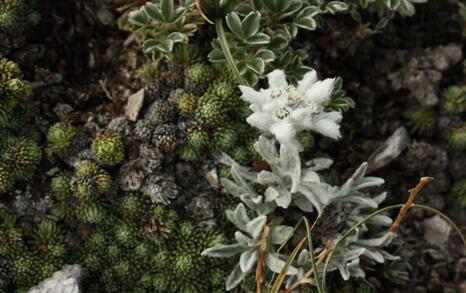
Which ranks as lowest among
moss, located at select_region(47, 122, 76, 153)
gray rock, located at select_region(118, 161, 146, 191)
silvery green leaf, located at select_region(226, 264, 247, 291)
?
silvery green leaf, located at select_region(226, 264, 247, 291)

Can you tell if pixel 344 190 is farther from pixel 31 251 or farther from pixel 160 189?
pixel 31 251

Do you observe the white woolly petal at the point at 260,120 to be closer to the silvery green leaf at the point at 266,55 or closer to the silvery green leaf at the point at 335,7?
the silvery green leaf at the point at 266,55

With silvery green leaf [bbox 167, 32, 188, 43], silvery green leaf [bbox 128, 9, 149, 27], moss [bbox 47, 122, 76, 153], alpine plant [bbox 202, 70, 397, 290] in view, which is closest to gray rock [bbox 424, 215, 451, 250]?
alpine plant [bbox 202, 70, 397, 290]

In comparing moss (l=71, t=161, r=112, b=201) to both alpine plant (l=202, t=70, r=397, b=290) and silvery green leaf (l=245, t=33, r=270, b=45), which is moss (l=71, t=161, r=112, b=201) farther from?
silvery green leaf (l=245, t=33, r=270, b=45)

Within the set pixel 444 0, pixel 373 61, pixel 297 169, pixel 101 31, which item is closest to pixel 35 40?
pixel 101 31

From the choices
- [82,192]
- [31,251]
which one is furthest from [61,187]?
[31,251]

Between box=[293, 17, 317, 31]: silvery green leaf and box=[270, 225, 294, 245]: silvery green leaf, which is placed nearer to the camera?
box=[270, 225, 294, 245]: silvery green leaf
